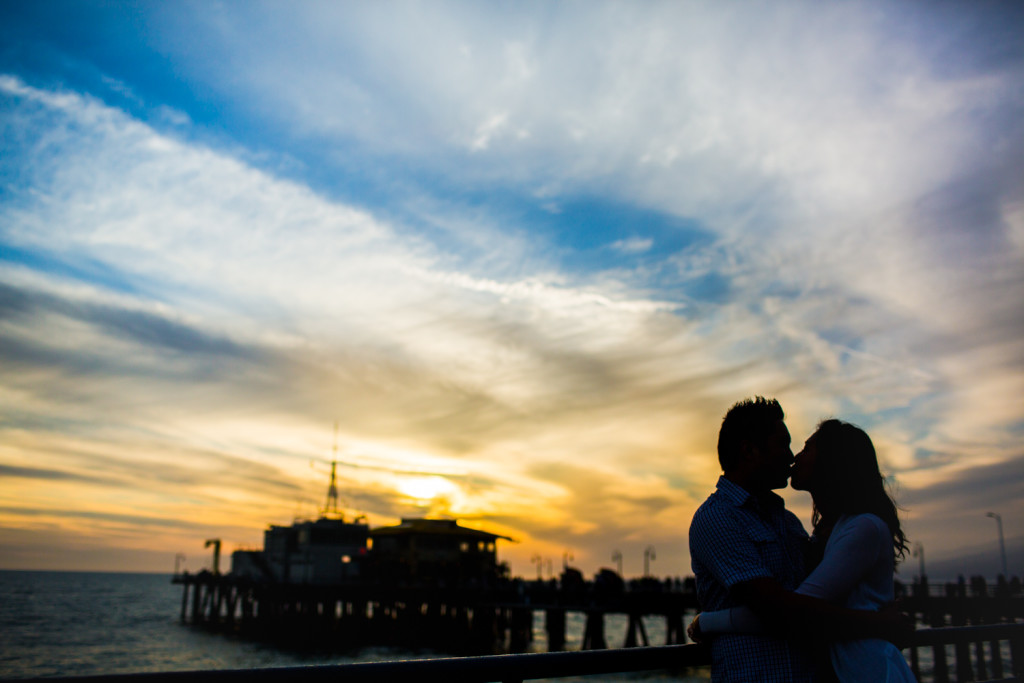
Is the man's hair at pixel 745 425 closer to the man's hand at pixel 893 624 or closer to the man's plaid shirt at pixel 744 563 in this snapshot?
the man's plaid shirt at pixel 744 563

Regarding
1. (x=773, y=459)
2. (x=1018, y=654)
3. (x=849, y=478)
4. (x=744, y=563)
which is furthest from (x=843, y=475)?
(x=1018, y=654)

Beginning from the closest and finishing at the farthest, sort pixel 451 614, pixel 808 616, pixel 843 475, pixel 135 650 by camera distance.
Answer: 1. pixel 808 616
2. pixel 843 475
3. pixel 135 650
4. pixel 451 614

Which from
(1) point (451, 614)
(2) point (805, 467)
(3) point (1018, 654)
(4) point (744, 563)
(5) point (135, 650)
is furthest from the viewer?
(1) point (451, 614)

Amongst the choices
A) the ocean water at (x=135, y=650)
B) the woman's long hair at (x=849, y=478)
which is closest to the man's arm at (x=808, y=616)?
the woman's long hair at (x=849, y=478)

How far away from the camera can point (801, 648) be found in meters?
2.70

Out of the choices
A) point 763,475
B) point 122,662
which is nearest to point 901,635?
point 763,475

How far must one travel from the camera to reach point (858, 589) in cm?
272

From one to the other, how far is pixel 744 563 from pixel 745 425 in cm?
58

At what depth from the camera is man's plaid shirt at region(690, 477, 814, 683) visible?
2688mm

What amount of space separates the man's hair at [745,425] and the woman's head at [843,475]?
20cm

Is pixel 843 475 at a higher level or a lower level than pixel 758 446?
lower

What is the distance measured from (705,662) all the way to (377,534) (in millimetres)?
56672

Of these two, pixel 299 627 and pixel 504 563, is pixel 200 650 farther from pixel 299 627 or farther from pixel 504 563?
pixel 504 563

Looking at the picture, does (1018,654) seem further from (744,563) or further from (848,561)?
(744,563)
